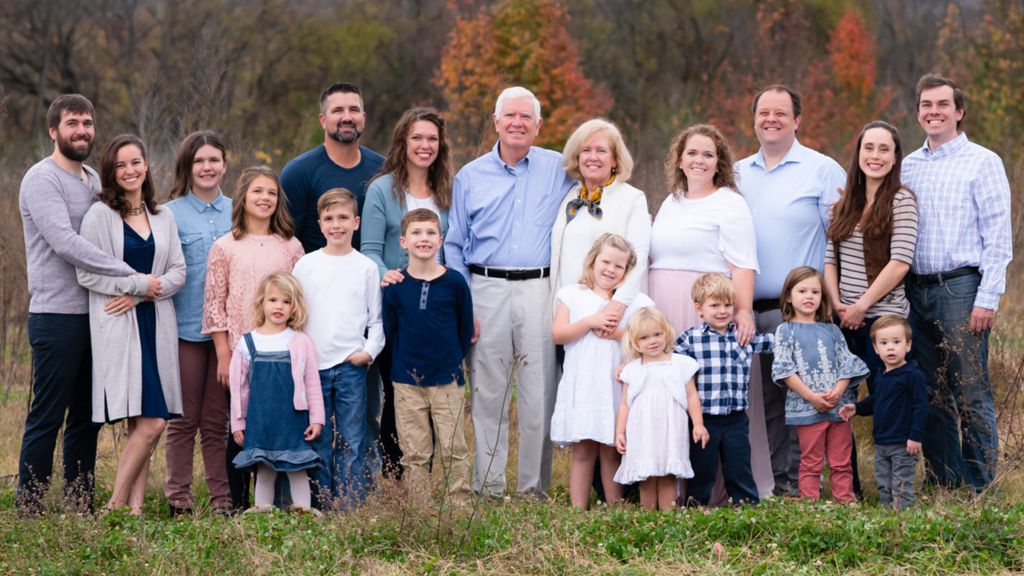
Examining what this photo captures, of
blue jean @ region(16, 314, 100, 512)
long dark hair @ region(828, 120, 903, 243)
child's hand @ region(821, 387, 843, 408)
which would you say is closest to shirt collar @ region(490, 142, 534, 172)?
long dark hair @ region(828, 120, 903, 243)

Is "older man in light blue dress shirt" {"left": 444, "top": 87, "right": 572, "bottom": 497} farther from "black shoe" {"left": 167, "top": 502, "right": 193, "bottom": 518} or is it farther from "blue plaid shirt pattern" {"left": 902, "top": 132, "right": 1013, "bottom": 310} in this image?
"blue plaid shirt pattern" {"left": 902, "top": 132, "right": 1013, "bottom": 310}

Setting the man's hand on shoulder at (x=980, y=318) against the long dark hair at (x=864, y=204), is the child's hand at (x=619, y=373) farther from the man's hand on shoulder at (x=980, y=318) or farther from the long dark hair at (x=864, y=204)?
the man's hand on shoulder at (x=980, y=318)

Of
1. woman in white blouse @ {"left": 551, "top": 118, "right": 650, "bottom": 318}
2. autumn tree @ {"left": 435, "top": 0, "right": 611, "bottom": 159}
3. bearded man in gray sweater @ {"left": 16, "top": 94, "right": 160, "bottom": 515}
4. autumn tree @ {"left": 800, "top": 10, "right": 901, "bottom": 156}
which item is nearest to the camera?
bearded man in gray sweater @ {"left": 16, "top": 94, "right": 160, "bottom": 515}

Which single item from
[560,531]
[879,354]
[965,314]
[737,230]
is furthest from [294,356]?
[965,314]

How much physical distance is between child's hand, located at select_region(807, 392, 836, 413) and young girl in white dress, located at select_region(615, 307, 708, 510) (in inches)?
25.0

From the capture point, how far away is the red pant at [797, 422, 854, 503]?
7160 mm

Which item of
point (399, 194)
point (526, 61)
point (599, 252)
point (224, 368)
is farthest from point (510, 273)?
point (526, 61)

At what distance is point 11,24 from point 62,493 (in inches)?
1522

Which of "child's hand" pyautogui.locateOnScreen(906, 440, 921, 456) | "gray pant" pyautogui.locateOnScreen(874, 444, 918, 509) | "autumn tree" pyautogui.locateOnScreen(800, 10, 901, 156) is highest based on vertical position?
"autumn tree" pyautogui.locateOnScreen(800, 10, 901, 156)

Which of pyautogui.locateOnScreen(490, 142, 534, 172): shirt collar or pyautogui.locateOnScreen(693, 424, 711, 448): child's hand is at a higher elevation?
pyautogui.locateOnScreen(490, 142, 534, 172): shirt collar

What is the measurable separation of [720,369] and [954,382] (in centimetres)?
141

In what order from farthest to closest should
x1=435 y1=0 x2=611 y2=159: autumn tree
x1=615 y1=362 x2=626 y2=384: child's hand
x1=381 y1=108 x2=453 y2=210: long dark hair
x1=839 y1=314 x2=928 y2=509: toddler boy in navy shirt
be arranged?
x1=435 y1=0 x2=611 y2=159: autumn tree → x1=381 y1=108 x2=453 y2=210: long dark hair → x1=615 y1=362 x2=626 y2=384: child's hand → x1=839 y1=314 x2=928 y2=509: toddler boy in navy shirt

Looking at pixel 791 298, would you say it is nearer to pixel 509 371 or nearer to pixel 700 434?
pixel 700 434

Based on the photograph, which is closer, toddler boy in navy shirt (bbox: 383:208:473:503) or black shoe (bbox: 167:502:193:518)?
toddler boy in navy shirt (bbox: 383:208:473:503)
